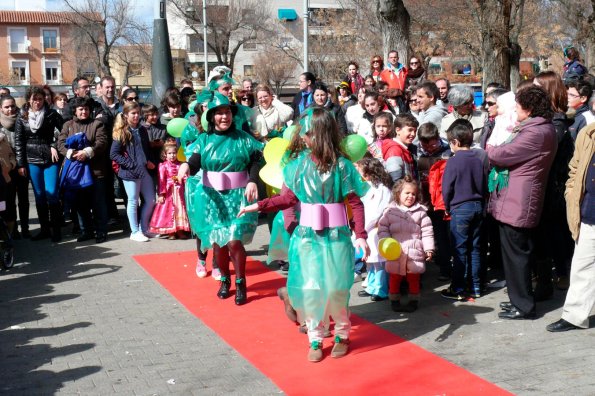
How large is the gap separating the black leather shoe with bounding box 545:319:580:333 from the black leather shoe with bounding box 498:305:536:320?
0.29m

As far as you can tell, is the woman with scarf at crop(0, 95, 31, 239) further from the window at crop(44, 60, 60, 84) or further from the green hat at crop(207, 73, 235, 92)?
the window at crop(44, 60, 60, 84)

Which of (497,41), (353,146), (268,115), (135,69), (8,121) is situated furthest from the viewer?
(135,69)

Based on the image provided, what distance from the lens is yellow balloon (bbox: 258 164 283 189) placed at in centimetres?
611

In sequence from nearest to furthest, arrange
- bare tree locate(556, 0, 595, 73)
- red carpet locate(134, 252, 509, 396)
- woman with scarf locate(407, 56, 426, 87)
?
red carpet locate(134, 252, 509, 396), woman with scarf locate(407, 56, 426, 87), bare tree locate(556, 0, 595, 73)

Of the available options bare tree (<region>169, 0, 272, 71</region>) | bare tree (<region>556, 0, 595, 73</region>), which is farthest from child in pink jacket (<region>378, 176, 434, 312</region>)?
bare tree (<region>169, 0, 272, 71</region>)

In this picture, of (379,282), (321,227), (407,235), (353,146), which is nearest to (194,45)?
(379,282)

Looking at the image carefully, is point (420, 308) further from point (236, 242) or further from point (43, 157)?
point (43, 157)

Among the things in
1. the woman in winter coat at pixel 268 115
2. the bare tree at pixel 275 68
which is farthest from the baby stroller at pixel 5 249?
the bare tree at pixel 275 68

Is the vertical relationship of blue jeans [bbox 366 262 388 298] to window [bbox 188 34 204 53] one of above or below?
below

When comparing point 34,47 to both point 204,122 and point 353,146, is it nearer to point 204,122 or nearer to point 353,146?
point 204,122

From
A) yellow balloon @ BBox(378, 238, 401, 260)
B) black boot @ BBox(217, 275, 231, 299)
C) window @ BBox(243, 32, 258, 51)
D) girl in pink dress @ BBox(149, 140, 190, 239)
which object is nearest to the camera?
yellow balloon @ BBox(378, 238, 401, 260)

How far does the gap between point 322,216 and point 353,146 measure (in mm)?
626

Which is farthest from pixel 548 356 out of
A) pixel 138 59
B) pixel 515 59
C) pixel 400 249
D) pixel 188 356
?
pixel 138 59

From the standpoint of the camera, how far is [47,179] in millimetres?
9984
